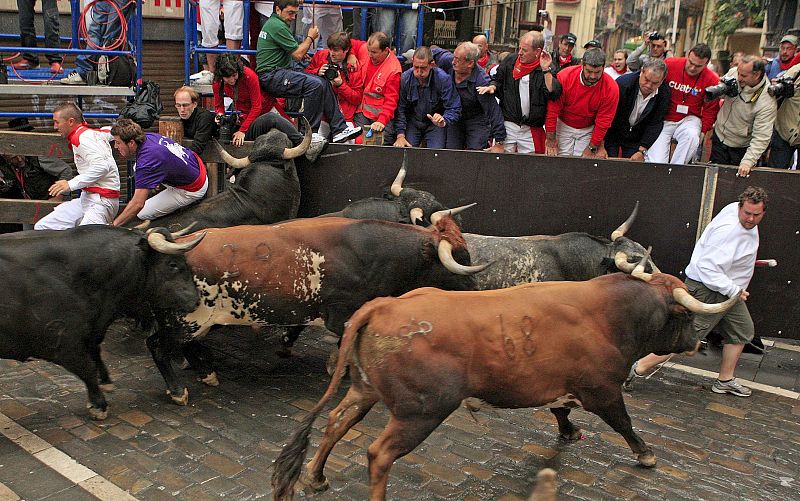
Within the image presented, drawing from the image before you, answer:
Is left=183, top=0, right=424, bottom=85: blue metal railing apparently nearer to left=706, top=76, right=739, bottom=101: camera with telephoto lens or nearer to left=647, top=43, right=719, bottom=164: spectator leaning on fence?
left=647, top=43, right=719, bottom=164: spectator leaning on fence

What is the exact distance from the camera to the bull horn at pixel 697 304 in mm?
5668

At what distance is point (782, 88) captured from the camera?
8977mm

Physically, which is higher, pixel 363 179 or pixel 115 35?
pixel 115 35

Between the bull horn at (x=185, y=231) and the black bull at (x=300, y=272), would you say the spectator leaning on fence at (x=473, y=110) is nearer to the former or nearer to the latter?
the black bull at (x=300, y=272)

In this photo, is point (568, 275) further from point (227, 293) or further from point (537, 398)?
point (227, 293)

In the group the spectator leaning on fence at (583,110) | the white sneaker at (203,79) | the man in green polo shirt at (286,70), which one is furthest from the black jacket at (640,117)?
the white sneaker at (203,79)

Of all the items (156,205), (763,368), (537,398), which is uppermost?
(156,205)

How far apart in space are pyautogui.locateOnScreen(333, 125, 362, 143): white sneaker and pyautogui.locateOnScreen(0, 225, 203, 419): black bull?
3.78 meters

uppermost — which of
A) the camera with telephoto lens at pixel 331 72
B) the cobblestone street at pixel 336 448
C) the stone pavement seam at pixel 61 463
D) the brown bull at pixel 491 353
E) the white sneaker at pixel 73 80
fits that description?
the camera with telephoto lens at pixel 331 72

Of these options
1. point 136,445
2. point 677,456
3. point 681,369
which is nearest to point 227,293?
point 136,445

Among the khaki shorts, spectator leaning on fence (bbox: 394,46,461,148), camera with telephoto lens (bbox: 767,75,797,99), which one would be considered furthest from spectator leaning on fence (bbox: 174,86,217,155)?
camera with telephoto lens (bbox: 767,75,797,99)

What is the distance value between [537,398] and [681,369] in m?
3.50

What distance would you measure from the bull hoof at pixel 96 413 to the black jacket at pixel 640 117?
652cm

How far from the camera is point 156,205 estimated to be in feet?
27.7
